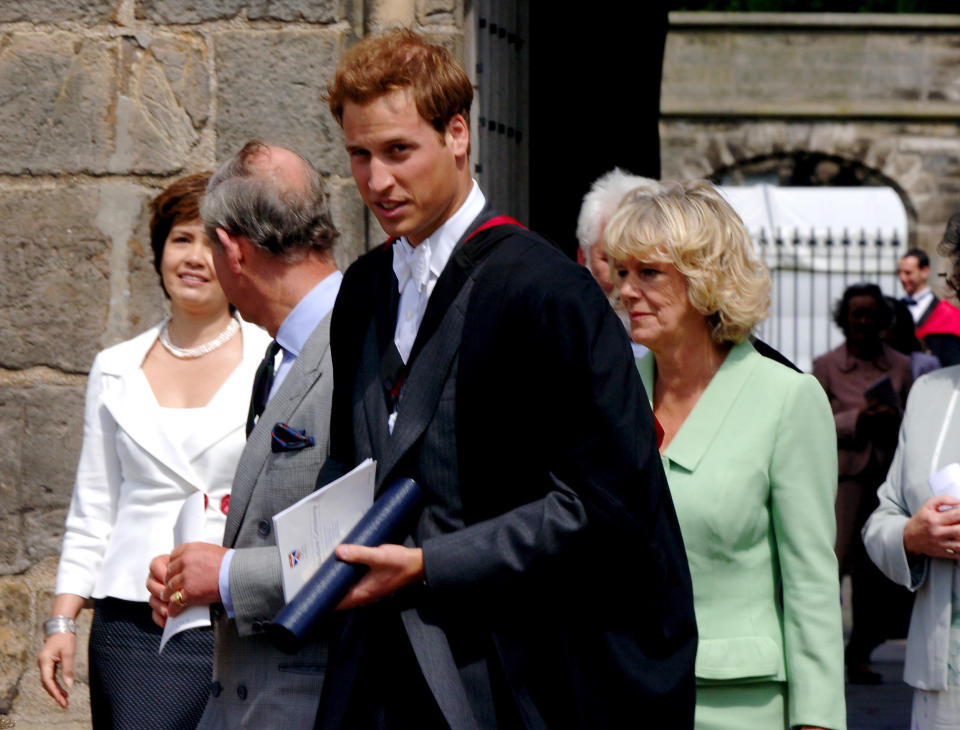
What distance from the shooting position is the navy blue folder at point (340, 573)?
2.24m

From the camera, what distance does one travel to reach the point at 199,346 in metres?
3.72

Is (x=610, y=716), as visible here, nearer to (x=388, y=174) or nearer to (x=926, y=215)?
(x=388, y=174)

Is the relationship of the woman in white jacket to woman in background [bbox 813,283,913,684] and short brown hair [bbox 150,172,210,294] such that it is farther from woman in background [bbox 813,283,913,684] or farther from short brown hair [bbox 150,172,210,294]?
woman in background [bbox 813,283,913,684]

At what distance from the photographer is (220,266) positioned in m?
3.09

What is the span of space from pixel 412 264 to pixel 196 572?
0.67 m

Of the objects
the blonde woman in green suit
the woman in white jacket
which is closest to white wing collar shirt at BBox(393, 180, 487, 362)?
the blonde woman in green suit

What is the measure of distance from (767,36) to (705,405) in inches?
866

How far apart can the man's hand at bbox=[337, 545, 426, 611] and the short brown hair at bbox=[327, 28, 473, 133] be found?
0.64 m

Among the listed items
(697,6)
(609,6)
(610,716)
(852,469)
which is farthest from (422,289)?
(697,6)

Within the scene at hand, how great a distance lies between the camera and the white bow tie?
245cm

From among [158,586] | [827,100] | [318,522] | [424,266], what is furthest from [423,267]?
[827,100]

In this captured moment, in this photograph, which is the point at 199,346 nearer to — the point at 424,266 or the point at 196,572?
the point at 196,572

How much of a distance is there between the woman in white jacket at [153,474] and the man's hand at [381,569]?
1142mm

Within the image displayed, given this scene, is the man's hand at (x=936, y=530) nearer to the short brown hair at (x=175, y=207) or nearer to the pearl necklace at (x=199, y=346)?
the pearl necklace at (x=199, y=346)
